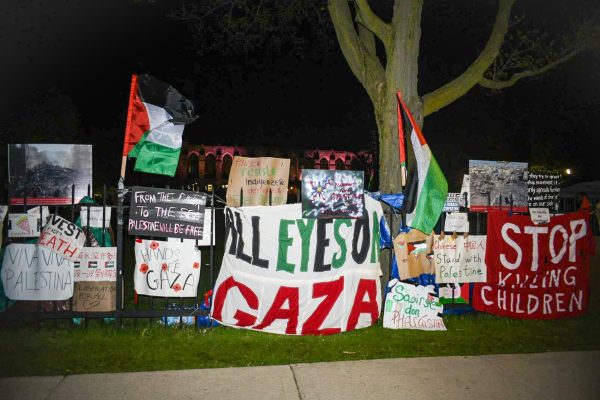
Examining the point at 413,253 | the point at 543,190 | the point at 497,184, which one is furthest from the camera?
the point at 543,190

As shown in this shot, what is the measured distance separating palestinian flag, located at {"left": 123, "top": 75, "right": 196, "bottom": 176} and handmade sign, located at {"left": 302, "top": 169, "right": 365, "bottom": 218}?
1756 millimetres

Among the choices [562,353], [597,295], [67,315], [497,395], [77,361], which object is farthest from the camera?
[597,295]

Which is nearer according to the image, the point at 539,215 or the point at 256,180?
the point at 256,180

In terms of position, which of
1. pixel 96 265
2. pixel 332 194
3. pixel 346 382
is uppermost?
pixel 332 194

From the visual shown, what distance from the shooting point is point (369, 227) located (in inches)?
251

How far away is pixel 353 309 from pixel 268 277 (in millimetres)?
1164

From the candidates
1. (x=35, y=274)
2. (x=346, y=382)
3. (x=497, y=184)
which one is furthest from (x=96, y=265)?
(x=497, y=184)

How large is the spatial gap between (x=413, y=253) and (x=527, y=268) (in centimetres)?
180

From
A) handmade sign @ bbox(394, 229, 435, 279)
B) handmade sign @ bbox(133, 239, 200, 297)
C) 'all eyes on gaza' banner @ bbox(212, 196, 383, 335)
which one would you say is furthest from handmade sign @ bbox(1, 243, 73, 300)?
→ handmade sign @ bbox(394, 229, 435, 279)

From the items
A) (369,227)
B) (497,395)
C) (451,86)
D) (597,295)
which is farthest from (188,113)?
(597,295)

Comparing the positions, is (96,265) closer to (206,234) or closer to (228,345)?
(206,234)

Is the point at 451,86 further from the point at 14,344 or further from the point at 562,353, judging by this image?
the point at 14,344

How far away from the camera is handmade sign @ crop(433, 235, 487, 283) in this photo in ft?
21.8

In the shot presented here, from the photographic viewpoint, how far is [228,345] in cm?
→ 573
